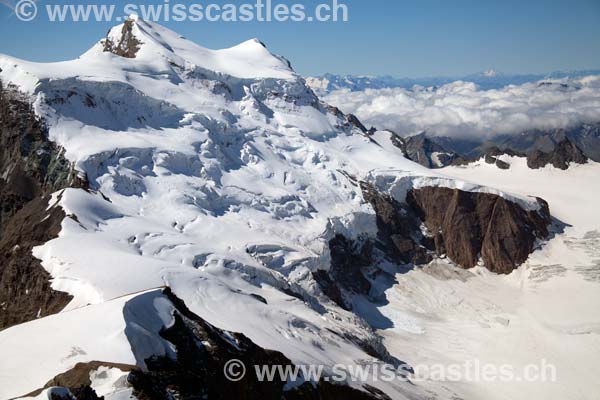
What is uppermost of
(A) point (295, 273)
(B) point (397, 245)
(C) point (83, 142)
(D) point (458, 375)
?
(C) point (83, 142)

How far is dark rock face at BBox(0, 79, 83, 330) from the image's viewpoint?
6644 cm

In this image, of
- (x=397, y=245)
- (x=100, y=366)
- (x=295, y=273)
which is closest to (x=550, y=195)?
(x=397, y=245)

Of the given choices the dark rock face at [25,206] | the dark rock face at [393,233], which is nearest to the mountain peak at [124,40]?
the dark rock face at [25,206]

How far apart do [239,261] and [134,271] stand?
2352 cm

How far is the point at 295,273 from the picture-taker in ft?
335

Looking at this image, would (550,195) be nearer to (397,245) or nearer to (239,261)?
(397,245)

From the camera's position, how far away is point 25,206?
90.4m

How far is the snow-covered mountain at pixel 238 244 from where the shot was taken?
4622 cm

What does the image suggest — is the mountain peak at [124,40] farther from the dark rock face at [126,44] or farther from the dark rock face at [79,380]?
the dark rock face at [79,380]

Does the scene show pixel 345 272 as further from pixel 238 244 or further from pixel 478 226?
pixel 478 226

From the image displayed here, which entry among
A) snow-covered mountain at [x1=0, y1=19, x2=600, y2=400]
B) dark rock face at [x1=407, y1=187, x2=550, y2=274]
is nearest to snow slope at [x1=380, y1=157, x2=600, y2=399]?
snow-covered mountain at [x1=0, y1=19, x2=600, y2=400]

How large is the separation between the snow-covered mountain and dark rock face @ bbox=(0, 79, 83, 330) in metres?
0.34

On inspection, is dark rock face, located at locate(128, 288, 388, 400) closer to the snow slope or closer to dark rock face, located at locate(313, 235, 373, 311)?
the snow slope

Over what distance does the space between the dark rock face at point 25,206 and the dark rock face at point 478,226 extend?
3584 inches
